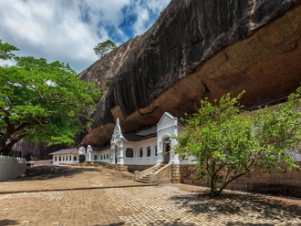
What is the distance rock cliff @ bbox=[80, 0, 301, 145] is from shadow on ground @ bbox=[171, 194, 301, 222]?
7869mm

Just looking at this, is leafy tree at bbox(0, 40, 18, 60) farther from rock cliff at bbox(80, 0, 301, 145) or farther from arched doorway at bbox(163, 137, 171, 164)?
arched doorway at bbox(163, 137, 171, 164)

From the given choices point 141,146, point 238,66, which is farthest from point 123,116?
point 238,66

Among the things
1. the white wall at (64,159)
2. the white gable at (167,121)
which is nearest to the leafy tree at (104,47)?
the white wall at (64,159)

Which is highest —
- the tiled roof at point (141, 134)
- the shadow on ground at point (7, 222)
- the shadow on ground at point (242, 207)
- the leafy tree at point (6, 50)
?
the leafy tree at point (6, 50)

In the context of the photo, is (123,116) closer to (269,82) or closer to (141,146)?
(141,146)

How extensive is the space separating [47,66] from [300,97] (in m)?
23.2

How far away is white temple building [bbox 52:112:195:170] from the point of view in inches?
807

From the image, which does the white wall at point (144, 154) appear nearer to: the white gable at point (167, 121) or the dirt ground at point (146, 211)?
the white gable at point (167, 121)

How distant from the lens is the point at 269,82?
52.7 ft

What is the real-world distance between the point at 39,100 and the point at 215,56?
57.9 ft

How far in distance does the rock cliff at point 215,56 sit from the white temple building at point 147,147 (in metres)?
2.66

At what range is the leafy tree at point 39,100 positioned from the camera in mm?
21891

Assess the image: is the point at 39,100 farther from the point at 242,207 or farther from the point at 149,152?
the point at 242,207

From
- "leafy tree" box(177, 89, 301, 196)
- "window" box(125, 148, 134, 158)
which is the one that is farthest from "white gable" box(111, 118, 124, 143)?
"leafy tree" box(177, 89, 301, 196)
